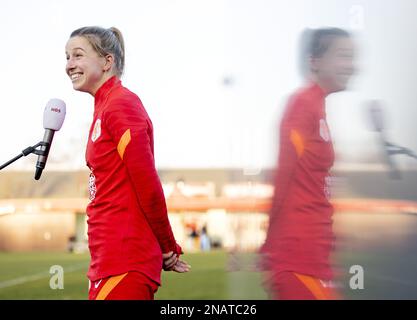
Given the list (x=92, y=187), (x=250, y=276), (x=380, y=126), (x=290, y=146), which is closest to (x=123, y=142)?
(x=92, y=187)

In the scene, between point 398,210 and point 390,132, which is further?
point 398,210

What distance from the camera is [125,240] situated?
5.72ft

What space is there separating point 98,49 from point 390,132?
1037 mm

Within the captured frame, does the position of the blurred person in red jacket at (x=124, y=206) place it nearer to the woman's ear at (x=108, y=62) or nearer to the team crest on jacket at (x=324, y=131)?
the woman's ear at (x=108, y=62)

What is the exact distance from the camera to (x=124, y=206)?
175 centimetres

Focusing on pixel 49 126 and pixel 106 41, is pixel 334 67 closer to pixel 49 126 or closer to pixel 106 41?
pixel 106 41

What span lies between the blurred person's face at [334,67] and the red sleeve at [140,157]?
1.95 feet

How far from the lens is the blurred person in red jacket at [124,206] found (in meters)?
1.72

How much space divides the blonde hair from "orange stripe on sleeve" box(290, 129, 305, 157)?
0.44 meters

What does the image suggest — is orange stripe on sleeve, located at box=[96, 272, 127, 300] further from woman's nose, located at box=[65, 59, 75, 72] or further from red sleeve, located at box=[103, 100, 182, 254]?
woman's nose, located at box=[65, 59, 75, 72]

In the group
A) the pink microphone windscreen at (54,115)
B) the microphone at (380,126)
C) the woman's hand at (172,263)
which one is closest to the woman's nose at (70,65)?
the pink microphone windscreen at (54,115)

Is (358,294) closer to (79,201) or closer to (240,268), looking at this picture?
(240,268)

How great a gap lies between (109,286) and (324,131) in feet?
2.19
